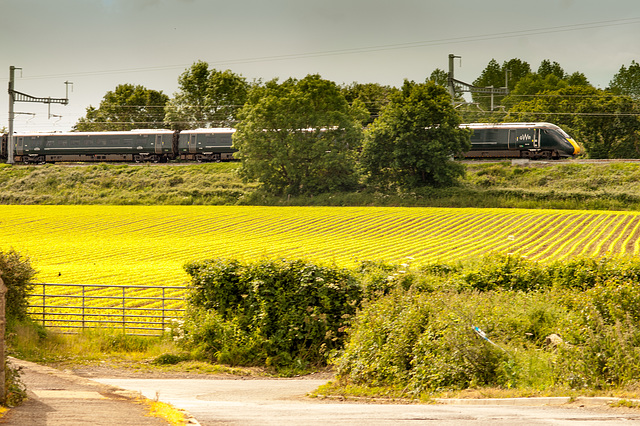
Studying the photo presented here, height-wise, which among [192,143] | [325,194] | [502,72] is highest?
[502,72]

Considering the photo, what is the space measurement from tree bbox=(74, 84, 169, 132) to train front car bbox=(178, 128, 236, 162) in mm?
38913

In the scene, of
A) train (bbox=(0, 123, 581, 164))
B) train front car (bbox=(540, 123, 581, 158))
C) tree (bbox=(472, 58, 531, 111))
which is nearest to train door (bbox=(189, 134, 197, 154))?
train (bbox=(0, 123, 581, 164))

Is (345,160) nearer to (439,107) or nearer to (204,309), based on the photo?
(439,107)

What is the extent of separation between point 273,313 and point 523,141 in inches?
2186

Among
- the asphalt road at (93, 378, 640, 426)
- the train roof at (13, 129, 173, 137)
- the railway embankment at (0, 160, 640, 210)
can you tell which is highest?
the train roof at (13, 129, 173, 137)

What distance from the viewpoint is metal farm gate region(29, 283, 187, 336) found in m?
20.5

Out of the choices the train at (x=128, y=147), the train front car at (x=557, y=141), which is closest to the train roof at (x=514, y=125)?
the train front car at (x=557, y=141)

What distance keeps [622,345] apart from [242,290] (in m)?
9.59

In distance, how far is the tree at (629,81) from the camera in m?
133

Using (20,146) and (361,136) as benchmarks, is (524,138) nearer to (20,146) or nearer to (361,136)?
(361,136)

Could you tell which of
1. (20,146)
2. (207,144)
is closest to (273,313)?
(207,144)

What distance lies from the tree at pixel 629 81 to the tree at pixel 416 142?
77862 mm

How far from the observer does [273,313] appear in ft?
60.3

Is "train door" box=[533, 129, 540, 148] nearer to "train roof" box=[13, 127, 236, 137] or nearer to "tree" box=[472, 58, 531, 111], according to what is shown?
"train roof" box=[13, 127, 236, 137]
